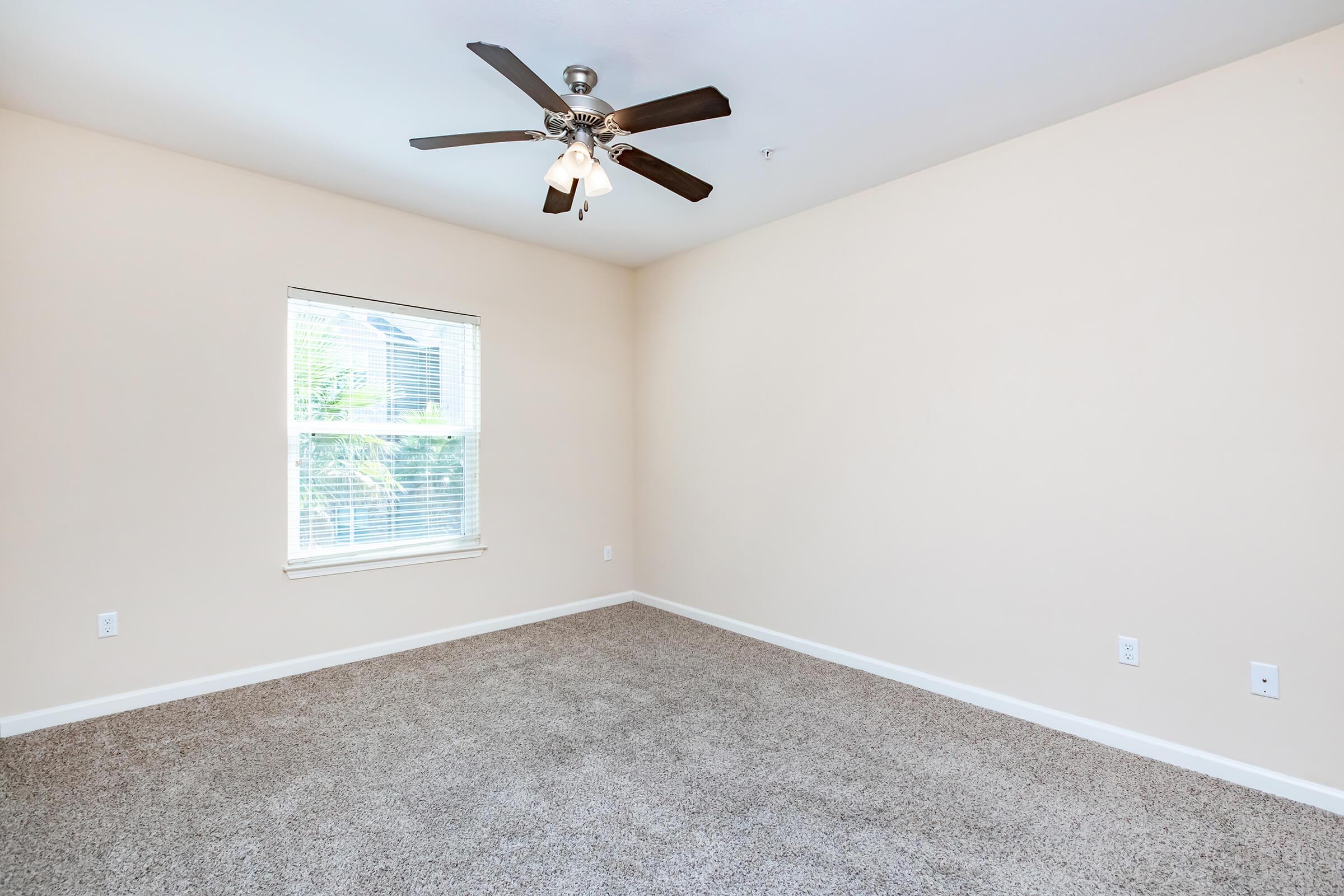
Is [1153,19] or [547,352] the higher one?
[1153,19]

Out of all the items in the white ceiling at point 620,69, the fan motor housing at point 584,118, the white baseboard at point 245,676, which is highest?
the white ceiling at point 620,69

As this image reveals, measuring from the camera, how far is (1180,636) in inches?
93.1

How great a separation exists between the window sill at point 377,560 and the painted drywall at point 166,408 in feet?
0.17

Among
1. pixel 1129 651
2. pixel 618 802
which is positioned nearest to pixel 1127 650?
pixel 1129 651

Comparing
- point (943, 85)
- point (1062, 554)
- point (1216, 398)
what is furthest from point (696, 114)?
point (1062, 554)

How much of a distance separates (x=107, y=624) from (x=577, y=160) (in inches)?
114

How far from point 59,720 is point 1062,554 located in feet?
14.3

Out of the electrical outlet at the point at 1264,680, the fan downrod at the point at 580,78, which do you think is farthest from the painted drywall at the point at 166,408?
the electrical outlet at the point at 1264,680

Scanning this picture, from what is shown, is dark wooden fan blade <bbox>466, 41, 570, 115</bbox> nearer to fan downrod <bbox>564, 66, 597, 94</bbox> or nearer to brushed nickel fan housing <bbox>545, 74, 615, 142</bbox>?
brushed nickel fan housing <bbox>545, 74, 615, 142</bbox>

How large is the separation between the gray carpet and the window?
87cm

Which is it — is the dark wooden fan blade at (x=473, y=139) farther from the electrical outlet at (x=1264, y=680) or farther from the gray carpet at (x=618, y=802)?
the electrical outlet at (x=1264, y=680)

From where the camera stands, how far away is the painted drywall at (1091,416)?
7.00 ft

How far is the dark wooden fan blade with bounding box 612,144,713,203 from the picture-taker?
2.33m

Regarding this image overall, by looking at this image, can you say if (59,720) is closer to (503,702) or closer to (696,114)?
(503,702)
